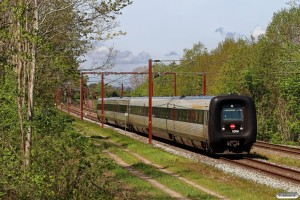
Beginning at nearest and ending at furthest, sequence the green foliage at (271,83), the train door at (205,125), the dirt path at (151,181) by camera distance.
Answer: the dirt path at (151,181)
the train door at (205,125)
the green foliage at (271,83)

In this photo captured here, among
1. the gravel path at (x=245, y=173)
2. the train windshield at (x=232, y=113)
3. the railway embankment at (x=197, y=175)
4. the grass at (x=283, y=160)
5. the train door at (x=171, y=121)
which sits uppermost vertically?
the train windshield at (x=232, y=113)

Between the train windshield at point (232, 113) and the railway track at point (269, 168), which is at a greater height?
the train windshield at point (232, 113)

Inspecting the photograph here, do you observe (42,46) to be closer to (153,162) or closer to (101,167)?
(101,167)

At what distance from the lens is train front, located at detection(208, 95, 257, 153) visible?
960 inches

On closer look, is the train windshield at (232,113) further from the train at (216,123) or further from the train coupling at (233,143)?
the train coupling at (233,143)

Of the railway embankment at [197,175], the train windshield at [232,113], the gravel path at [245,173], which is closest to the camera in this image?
the railway embankment at [197,175]

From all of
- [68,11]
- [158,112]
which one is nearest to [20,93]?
[68,11]

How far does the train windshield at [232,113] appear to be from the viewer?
80.9ft

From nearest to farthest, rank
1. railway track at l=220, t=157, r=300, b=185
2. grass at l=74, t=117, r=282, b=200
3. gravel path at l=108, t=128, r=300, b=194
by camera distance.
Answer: grass at l=74, t=117, r=282, b=200
gravel path at l=108, t=128, r=300, b=194
railway track at l=220, t=157, r=300, b=185

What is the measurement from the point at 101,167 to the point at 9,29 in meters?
3.79

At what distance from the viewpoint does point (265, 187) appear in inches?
685

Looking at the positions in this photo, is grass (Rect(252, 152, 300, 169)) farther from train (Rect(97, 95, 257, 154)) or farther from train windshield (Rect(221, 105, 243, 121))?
train windshield (Rect(221, 105, 243, 121))

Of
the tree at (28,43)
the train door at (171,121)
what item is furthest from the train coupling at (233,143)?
the tree at (28,43)

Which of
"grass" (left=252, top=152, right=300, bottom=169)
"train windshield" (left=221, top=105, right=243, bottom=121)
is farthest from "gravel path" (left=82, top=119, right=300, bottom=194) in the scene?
"grass" (left=252, top=152, right=300, bottom=169)
